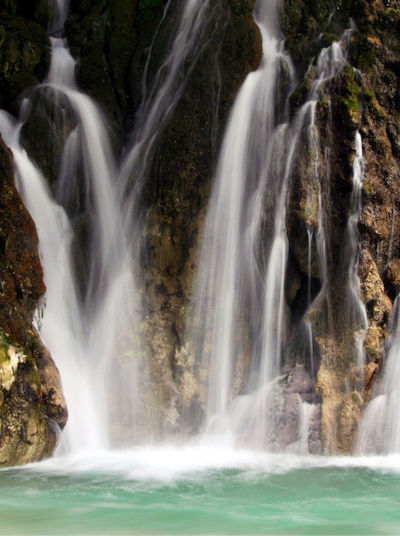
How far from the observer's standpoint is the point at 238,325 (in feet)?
34.8

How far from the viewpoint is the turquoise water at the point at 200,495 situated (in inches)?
249

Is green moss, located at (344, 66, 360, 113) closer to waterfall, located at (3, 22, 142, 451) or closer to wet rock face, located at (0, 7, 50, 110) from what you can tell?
waterfall, located at (3, 22, 142, 451)

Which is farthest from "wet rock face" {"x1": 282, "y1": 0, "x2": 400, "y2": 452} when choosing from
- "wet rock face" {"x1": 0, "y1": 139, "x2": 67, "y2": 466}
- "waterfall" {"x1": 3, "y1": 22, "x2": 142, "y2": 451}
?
"wet rock face" {"x1": 0, "y1": 139, "x2": 67, "y2": 466}

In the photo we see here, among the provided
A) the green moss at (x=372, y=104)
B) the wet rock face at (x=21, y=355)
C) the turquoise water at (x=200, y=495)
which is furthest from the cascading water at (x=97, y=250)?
the green moss at (x=372, y=104)

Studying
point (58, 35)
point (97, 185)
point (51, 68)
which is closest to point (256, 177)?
point (97, 185)

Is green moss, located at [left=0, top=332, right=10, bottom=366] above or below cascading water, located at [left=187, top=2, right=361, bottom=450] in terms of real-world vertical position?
below

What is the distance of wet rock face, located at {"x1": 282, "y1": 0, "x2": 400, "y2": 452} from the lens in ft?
32.1

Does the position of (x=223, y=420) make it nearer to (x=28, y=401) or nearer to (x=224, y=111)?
(x=28, y=401)

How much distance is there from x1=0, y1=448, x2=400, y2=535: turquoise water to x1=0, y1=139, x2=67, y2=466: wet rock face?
15.7 inches

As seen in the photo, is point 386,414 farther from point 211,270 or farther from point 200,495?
point 200,495

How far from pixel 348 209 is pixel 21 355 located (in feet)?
18.0

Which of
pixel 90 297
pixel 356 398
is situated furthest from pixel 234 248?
pixel 356 398

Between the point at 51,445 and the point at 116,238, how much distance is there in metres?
3.66

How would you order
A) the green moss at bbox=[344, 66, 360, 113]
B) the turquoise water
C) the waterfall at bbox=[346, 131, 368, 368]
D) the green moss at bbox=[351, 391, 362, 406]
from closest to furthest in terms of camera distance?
the turquoise water < the green moss at bbox=[351, 391, 362, 406] < the waterfall at bbox=[346, 131, 368, 368] < the green moss at bbox=[344, 66, 360, 113]
